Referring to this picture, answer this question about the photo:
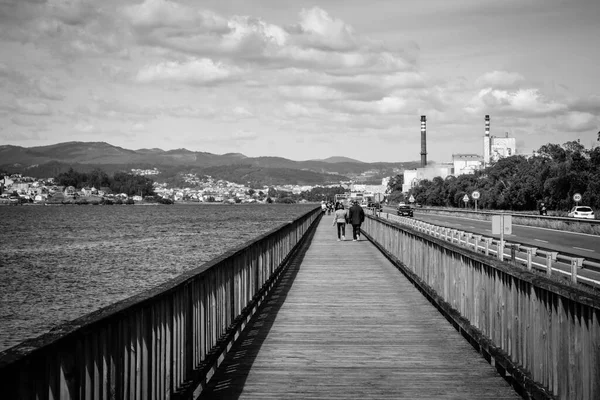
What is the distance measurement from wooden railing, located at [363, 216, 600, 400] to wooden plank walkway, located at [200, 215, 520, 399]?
37 centimetres

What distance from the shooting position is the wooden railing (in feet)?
18.9

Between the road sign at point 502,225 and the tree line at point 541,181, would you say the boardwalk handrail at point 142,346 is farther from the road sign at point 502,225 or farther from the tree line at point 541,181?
the tree line at point 541,181

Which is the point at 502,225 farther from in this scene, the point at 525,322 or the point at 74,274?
the point at 74,274

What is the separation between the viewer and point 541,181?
79.6 metres

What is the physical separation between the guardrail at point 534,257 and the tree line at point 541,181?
30.8 meters

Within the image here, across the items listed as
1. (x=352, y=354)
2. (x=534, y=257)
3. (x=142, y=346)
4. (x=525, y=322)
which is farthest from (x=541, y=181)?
(x=142, y=346)

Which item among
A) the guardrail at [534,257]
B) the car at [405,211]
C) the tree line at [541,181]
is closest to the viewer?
the guardrail at [534,257]

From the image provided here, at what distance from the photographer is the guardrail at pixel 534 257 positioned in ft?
41.6

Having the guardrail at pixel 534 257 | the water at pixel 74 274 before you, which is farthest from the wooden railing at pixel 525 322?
the water at pixel 74 274

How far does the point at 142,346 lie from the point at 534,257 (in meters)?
22.4

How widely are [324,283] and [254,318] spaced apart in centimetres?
573

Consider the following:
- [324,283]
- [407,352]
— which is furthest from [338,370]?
[324,283]

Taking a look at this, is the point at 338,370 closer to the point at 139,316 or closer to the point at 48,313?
the point at 139,316

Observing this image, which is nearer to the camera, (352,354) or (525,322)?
(525,322)
